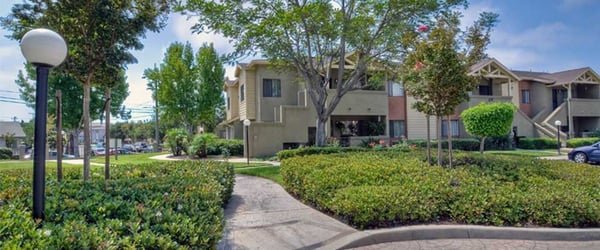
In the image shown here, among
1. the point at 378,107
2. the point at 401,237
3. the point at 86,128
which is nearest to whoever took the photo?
the point at 401,237

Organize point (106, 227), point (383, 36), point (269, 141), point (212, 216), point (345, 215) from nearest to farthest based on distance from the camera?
1. point (106, 227)
2. point (212, 216)
3. point (345, 215)
4. point (383, 36)
5. point (269, 141)

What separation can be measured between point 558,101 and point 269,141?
2848 centimetres

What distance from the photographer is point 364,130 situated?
25016 mm

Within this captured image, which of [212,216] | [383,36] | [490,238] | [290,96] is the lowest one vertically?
[490,238]

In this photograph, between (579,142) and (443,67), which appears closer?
(443,67)

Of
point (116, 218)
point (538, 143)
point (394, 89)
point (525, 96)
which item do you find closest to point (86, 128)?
point (116, 218)

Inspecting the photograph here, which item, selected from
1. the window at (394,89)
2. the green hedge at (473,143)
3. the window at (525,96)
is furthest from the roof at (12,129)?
the window at (525,96)

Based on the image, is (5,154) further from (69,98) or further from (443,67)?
(443,67)

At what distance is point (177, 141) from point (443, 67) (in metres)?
Answer: 20.5

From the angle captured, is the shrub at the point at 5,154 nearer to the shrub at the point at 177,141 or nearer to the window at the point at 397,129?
the shrub at the point at 177,141

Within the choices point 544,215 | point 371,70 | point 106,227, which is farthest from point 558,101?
point 106,227

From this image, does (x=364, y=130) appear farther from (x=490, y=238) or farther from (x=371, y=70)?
(x=490, y=238)

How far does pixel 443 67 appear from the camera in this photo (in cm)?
883

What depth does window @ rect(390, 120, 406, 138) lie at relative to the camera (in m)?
25.7
